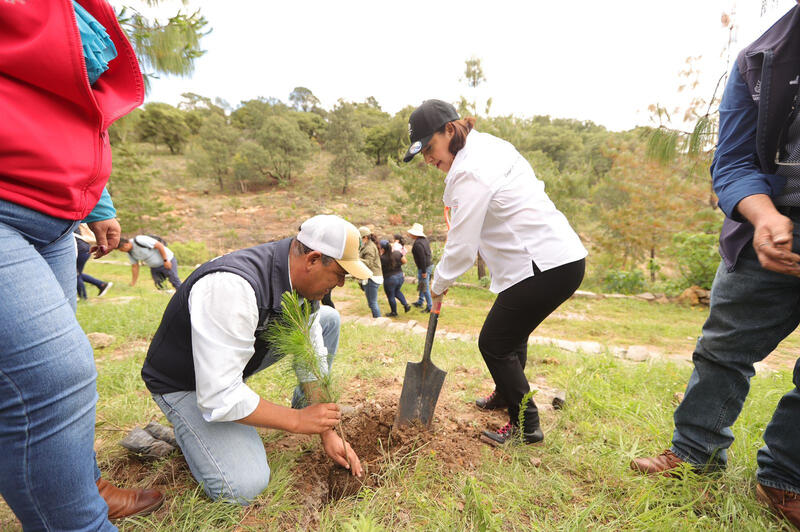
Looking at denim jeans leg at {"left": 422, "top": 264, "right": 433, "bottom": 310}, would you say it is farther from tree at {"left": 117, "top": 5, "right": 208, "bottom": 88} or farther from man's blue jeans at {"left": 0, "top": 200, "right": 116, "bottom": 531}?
man's blue jeans at {"left": 0, "top": 200, "right": 116, "bottom": 531}

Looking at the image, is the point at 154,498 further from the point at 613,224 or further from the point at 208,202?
the point at 208,202

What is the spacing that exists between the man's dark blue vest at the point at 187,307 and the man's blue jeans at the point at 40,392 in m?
0.53

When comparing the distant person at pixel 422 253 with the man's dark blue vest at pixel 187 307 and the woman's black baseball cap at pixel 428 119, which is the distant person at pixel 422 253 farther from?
the man's dark blue vest at pixel 187 307

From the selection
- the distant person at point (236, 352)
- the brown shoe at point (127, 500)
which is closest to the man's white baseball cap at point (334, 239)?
the distant person at point (236, 352)

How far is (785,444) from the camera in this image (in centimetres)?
146

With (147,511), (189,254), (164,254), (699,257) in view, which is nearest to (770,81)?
(147,511)

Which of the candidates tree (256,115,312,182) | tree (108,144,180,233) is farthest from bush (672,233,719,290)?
tree (256,115,312,182)

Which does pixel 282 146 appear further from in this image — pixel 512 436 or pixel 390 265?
pixel 512 436

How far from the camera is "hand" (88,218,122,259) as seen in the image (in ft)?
5.27

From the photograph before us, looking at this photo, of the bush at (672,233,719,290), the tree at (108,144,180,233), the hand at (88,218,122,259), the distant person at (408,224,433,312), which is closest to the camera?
the hand at (88,218,122,259)

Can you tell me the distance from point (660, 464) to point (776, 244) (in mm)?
1168

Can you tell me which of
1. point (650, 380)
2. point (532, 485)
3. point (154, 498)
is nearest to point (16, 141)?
point (154, 498)

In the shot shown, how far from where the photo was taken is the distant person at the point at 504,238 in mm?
1853

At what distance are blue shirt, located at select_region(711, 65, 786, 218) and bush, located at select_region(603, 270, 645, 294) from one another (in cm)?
1060
